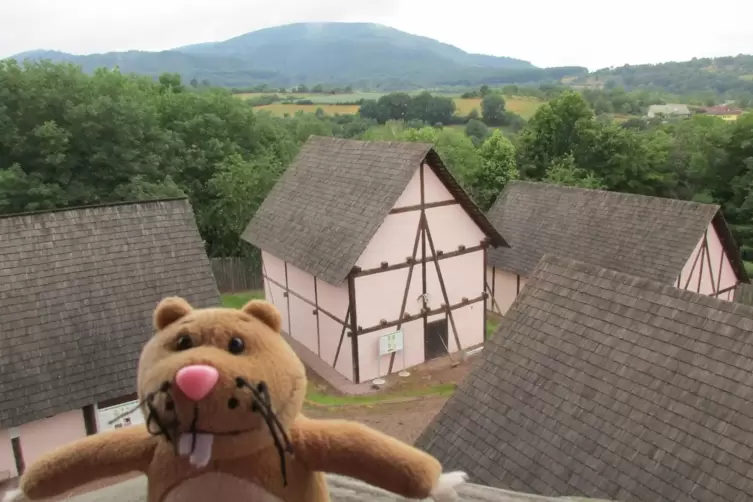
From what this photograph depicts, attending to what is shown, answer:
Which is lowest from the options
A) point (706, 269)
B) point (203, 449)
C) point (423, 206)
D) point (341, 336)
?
point (341, 336)

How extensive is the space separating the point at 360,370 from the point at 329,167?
617 centimetres

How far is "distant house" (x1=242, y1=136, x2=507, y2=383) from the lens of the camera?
1508 centimetres

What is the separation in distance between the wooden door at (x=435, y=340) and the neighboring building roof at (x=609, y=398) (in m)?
7.78

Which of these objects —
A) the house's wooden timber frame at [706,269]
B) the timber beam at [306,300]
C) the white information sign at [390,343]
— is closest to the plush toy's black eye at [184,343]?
the timber beam at [306,300]

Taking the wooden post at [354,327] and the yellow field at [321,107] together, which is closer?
the wooden post at [354,327]

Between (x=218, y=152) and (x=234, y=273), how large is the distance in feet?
21.1

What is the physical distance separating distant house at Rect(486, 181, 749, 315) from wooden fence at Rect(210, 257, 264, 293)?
9171 millimetres

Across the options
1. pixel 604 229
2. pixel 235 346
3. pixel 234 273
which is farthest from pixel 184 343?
pixel 234 273

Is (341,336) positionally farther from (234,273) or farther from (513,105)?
(513,105)

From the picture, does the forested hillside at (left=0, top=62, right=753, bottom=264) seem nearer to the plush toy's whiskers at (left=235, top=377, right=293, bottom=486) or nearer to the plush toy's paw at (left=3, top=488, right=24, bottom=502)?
the plush toy's paw at (left=3, top=488, right=24, bottom=502)

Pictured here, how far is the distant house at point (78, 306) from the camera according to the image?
1038cm

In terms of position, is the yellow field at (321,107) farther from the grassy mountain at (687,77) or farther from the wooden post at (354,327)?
the grassy mountain at (687,77)

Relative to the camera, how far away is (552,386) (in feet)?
25.2

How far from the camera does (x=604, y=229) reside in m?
18.0
